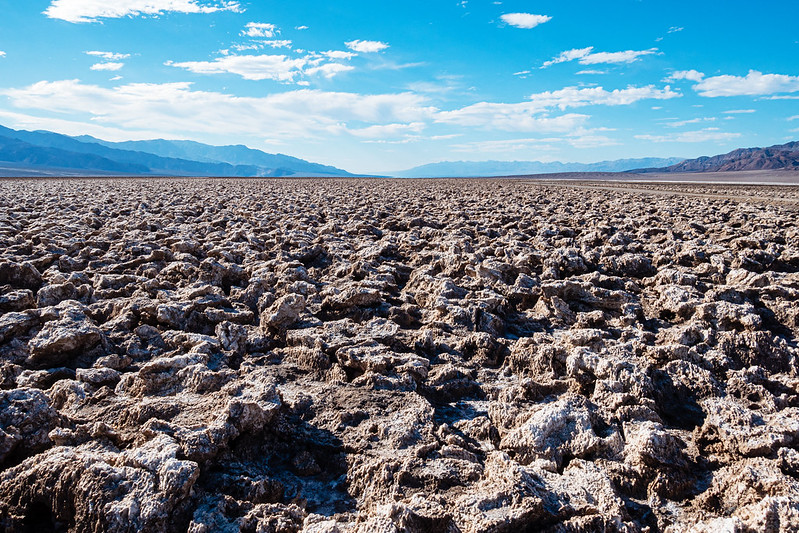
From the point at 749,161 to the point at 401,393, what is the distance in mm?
141466

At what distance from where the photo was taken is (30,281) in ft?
13.0

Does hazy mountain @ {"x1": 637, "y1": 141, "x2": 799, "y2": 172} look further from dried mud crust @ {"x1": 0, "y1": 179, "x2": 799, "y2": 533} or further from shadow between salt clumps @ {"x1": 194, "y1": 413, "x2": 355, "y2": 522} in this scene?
shadow between salt clumps @ {"x1": 194, "y1": 413, "x2": 355, "y2": 522}

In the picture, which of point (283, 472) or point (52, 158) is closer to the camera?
point (283, 472)

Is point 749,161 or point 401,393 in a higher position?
point 749,161

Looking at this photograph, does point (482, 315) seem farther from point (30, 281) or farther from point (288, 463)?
point (30, 281)

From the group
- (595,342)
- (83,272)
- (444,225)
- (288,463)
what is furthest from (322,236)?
(288,463)

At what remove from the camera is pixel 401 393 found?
2.37m

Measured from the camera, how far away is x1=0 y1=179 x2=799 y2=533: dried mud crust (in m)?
1.58

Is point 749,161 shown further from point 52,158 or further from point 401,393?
point 52,158

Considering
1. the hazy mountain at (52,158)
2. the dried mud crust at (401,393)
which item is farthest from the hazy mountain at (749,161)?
the hazy mountain at (52,158)

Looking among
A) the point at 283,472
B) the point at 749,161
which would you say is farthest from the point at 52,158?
the point at 283,472

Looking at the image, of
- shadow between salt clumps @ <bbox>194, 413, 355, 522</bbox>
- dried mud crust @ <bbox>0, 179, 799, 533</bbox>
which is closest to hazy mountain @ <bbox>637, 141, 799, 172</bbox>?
dried mud crust @ <bbox>0, 179, 799, 533</bbox>

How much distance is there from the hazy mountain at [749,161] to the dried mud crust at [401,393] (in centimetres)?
11058

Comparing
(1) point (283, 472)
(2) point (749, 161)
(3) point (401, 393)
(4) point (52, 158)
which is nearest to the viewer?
(1) point (283, 472)
